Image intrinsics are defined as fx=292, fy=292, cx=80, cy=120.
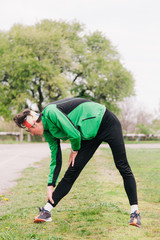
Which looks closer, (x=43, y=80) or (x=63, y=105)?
(x=63, y=105)

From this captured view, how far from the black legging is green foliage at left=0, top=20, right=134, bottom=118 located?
26963mm

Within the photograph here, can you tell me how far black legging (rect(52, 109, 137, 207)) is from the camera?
11.9ft

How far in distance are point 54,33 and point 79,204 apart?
97.0 ft

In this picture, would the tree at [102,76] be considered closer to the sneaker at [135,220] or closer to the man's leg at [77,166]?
the man's leg at [77,166]

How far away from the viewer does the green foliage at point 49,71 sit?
30.7 meters

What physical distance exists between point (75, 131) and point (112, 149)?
650 mm

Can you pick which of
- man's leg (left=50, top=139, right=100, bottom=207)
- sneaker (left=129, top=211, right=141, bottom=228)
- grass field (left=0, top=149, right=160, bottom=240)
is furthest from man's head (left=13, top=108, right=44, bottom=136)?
sneaker (left=129, top=211, right=141, bottom=228)

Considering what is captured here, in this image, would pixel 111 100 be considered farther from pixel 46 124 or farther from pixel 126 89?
pixel 46 124

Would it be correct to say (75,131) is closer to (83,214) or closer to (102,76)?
(83,214)

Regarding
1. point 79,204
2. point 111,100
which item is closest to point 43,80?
point 111,100

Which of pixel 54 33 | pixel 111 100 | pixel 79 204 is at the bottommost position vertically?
pixel 79 204

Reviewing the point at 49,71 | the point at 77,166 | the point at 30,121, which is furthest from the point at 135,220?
the point at 49,71

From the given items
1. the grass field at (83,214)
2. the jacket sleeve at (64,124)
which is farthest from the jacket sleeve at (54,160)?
the grass field at (83,214)

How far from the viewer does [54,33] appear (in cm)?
3203
